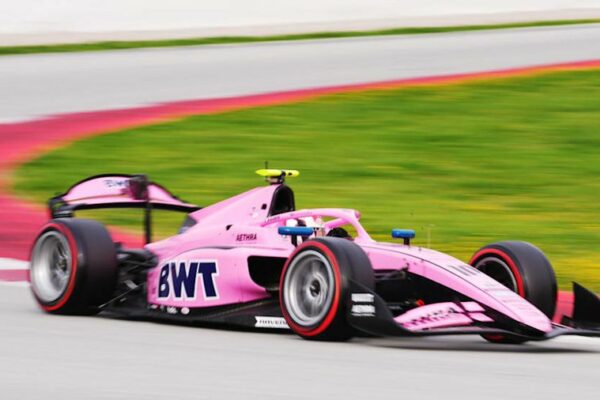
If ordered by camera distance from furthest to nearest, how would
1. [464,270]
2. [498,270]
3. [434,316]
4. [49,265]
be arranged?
[49,265], [498,270], [464,270], [434,316]

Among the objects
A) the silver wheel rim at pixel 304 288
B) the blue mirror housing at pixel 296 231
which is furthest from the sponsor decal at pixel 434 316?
the blue mirror housing at pixel 296 231

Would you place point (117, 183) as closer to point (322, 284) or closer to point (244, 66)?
point (322, 284)

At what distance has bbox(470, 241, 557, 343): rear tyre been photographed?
8.03 m

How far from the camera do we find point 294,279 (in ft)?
25.3

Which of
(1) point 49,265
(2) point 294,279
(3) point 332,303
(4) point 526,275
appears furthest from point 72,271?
(4) point 526,275

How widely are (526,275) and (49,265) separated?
10.6 ft

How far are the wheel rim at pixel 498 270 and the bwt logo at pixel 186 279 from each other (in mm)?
1690

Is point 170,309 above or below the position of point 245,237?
below

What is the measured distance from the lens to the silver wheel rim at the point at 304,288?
7660 mm

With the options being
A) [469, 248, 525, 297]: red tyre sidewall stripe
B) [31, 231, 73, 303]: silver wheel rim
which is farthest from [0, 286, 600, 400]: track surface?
[31, 231, 73, 303]: silver wheel rim

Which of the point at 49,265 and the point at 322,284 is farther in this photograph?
the point at 49,265

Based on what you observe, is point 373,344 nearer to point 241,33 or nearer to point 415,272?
point 415,272

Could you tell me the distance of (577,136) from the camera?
1811cm

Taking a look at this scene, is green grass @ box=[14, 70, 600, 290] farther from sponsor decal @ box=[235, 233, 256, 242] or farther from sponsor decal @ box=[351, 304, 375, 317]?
sponsor decal @ box=[351, 304, 375, 317]
